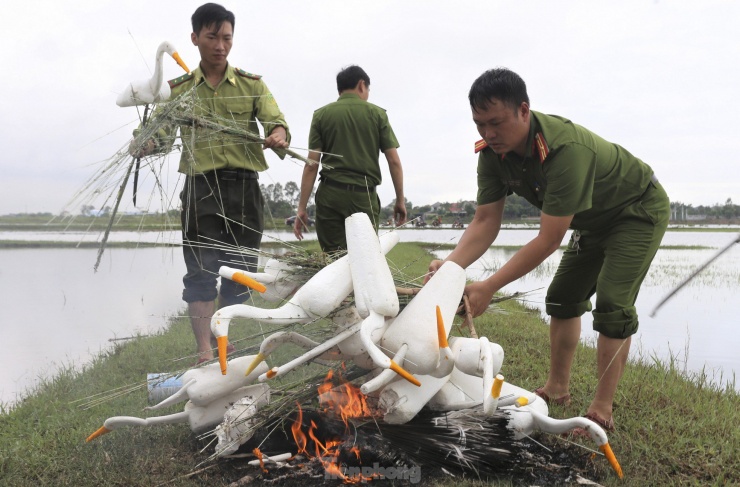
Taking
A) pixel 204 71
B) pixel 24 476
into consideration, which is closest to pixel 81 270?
pixel 204 71

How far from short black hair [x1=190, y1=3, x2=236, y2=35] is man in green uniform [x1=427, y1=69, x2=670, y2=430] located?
200 cm

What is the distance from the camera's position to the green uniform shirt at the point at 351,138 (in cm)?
466

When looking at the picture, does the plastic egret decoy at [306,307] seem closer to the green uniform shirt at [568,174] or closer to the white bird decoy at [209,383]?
the white bird decoy at [209,383]

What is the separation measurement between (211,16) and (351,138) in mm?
1425

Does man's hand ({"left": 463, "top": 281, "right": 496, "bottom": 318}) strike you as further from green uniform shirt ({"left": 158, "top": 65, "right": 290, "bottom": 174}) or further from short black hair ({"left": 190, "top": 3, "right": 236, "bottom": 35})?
short black hair ({"left": 190, "top": 3, "right": 236, "bottom": 35})

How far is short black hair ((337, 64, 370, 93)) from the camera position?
16.0ft

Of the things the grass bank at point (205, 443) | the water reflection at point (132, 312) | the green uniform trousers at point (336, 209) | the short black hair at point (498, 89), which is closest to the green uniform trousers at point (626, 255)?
the grass bank at point (205, 443)

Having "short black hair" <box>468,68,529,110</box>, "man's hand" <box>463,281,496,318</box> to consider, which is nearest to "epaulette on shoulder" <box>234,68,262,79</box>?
"short black hair" <box>468,68,529,110</box>

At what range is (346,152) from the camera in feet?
15.3

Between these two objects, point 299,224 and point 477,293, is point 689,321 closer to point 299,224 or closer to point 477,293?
point 299,224

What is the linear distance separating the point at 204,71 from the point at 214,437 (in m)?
2.60

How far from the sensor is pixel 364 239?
2449 mm

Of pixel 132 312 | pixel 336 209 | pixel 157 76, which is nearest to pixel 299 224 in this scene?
pixel 336 209

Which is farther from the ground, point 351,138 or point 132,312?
point 351,138
